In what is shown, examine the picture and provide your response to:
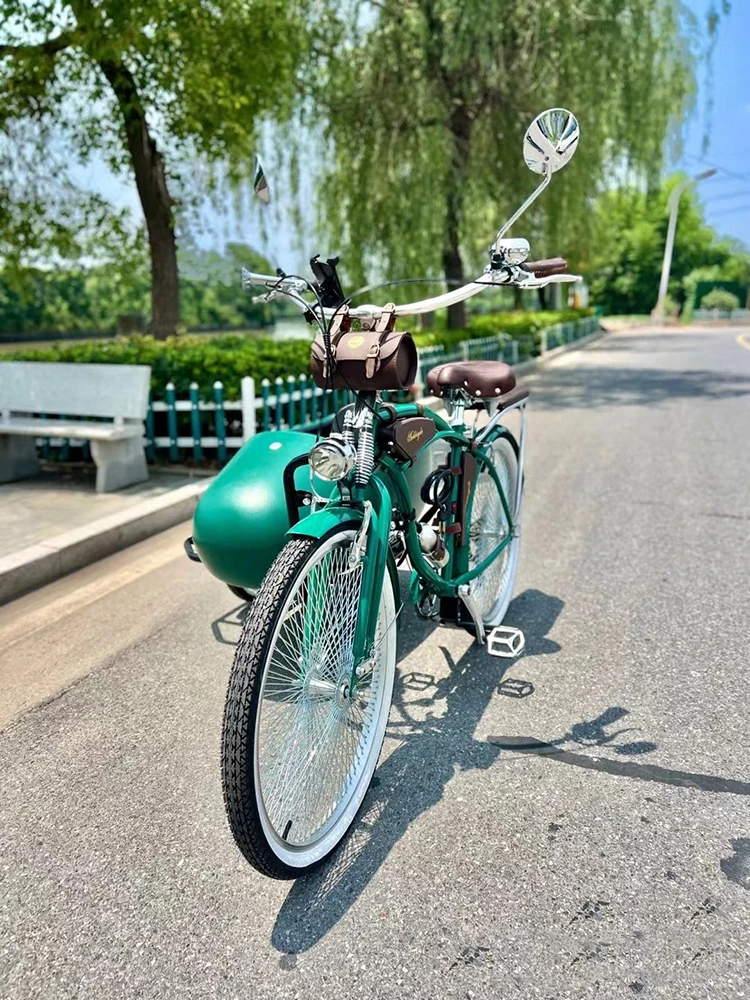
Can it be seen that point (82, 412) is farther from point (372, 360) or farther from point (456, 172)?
point (456, 172)

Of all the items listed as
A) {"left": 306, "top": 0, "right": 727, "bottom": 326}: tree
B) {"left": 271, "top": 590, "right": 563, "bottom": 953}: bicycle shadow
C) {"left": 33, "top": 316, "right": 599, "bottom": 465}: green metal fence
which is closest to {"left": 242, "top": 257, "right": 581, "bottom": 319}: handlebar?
{"left": 271, "top": 590, "right": 563, "bottom": 953}: bicycle shadow

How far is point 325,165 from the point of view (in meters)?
13.8

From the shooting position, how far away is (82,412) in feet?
21.3

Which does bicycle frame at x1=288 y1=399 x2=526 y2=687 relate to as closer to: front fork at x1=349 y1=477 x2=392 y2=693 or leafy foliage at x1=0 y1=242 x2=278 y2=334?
front fork at x1=349 y1=477 x2=392 y2=693

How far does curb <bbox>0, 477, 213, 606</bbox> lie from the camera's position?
4.44 m

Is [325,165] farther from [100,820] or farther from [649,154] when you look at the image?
[100,820]

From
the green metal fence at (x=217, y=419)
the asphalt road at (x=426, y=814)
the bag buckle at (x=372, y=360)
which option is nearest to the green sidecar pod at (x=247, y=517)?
the asphalt road at (x=426, y=814)

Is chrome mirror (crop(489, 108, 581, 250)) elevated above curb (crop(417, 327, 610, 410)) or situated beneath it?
elevated above

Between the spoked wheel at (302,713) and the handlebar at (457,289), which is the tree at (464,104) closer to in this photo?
the handlebar at (457,289)

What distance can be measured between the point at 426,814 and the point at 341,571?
32.6 inches

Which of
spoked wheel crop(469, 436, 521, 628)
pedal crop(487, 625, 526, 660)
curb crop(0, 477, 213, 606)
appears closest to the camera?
pedal crop(487, 625, 526, 660)

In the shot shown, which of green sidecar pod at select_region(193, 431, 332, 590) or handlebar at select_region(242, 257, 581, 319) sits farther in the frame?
green sidecar pod at select_region(193, 431, 332, 590)

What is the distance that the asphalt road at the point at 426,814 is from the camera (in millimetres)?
1979

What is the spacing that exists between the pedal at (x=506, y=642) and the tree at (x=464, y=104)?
10.8 meters
